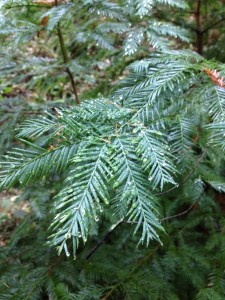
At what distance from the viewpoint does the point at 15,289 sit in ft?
6.69

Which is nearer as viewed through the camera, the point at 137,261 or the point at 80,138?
the point at 80,138

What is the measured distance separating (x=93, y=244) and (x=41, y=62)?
131cm

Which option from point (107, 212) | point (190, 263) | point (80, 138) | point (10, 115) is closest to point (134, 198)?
point (80, 138)

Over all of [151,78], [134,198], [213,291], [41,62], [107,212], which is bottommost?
[213,291]

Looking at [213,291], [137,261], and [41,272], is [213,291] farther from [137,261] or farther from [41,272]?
[41,272]

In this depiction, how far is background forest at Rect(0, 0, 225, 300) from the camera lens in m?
1.08

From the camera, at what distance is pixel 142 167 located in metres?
1.05

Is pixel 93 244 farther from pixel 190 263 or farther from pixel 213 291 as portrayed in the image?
pixel 213 291

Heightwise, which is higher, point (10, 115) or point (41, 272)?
point (10, 115)

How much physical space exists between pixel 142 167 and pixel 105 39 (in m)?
1.37

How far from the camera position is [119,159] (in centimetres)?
106

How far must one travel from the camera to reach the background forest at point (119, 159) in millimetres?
1075

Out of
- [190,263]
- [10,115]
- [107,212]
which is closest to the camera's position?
[107,212]

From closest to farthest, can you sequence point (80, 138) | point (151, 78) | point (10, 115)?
point (80, 138) < point (151, 78) < point (10, 115)
